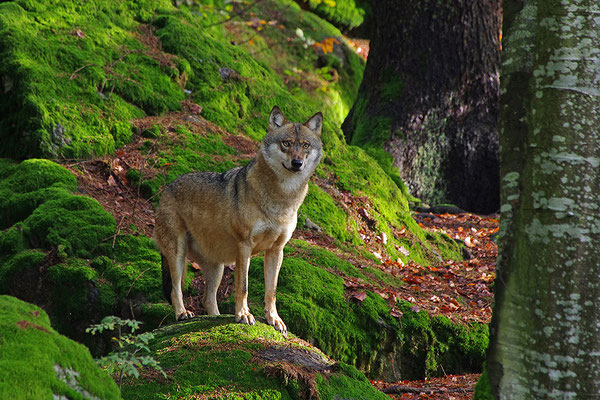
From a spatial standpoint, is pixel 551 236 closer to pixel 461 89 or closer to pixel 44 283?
pixel 44 283

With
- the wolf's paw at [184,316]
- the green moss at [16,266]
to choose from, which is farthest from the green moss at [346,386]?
the green moss at [16,266]

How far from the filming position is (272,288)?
6.09 metres

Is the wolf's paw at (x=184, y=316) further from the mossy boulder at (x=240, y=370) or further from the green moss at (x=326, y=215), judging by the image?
the green moss at (x=326, y=215)

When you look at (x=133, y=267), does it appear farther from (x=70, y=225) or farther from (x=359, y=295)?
(x=359, y=295)

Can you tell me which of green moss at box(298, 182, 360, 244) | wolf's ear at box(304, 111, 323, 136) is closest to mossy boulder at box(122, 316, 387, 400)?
A: wolf's ear at box(304, 111, 323, 136)

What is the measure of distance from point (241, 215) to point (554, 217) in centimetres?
322

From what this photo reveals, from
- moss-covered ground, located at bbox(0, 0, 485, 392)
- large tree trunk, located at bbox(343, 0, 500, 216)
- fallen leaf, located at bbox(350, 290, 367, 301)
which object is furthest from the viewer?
large tree trunk, located at bbox(343, 0, 500, 216)

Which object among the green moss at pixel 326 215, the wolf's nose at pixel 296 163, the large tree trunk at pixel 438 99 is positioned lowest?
the green moss at pixel 326 215

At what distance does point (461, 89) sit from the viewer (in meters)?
13.2

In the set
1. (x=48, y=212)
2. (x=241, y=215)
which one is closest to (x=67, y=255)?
(x=48, y=212)

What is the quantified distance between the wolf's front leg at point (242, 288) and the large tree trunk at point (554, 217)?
2531 mm

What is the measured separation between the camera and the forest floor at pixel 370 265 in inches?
268

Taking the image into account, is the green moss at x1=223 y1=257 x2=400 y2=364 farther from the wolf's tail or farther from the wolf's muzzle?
the wolf's muzzle

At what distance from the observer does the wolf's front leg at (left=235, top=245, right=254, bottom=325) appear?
577 cm
